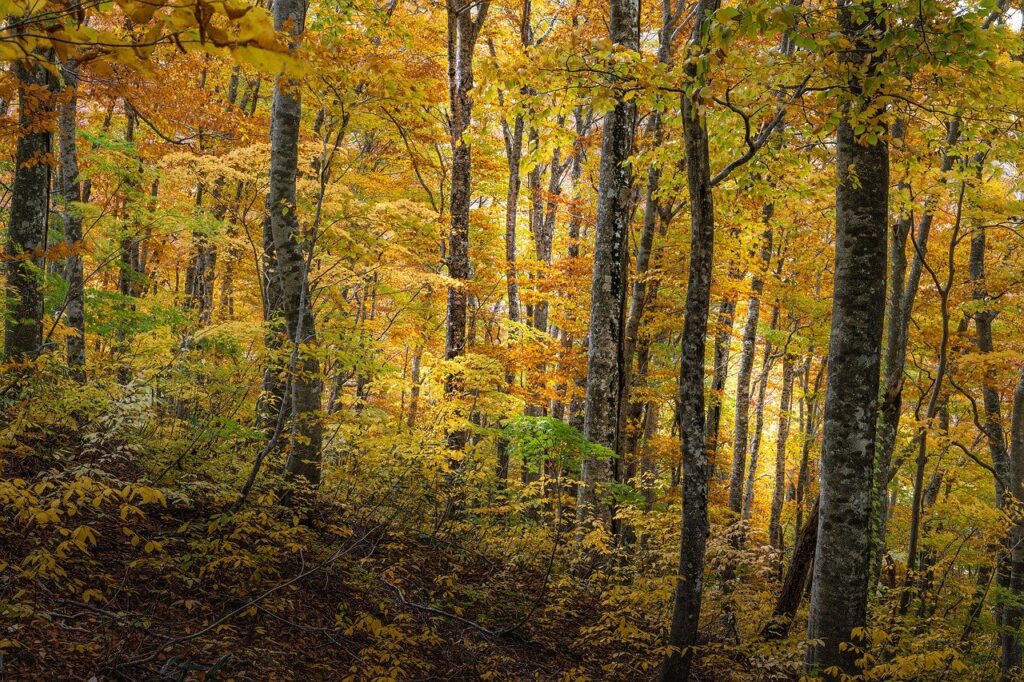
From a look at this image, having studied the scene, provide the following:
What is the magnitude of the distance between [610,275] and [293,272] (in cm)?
393

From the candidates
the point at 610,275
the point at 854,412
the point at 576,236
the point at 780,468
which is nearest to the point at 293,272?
the point at 610,275

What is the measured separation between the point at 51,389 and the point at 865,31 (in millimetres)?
7943

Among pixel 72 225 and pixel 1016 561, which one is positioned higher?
pixel 72 225

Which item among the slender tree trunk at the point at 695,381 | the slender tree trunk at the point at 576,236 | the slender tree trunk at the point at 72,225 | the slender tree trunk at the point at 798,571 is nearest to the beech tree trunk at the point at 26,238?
the slender tree trunk at the point at 72,225

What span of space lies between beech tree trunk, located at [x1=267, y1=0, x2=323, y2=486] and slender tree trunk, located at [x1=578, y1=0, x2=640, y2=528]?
135 inches

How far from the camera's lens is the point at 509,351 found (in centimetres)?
1239

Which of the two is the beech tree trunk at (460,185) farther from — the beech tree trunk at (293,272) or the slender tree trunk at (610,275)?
the beech tree trunk at (293,272)

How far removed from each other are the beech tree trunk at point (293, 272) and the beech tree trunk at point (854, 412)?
517 cm

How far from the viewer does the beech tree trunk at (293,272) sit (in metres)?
7.02

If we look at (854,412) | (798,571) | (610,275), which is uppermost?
(610,275)

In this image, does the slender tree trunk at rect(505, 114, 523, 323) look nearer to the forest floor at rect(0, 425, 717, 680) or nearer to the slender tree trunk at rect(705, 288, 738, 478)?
the slender tree trunk at rect(705, 288, 738, 478)

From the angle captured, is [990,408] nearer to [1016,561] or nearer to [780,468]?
[1016,561]

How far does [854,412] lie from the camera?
206 inches

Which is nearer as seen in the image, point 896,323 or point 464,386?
point 464,386
